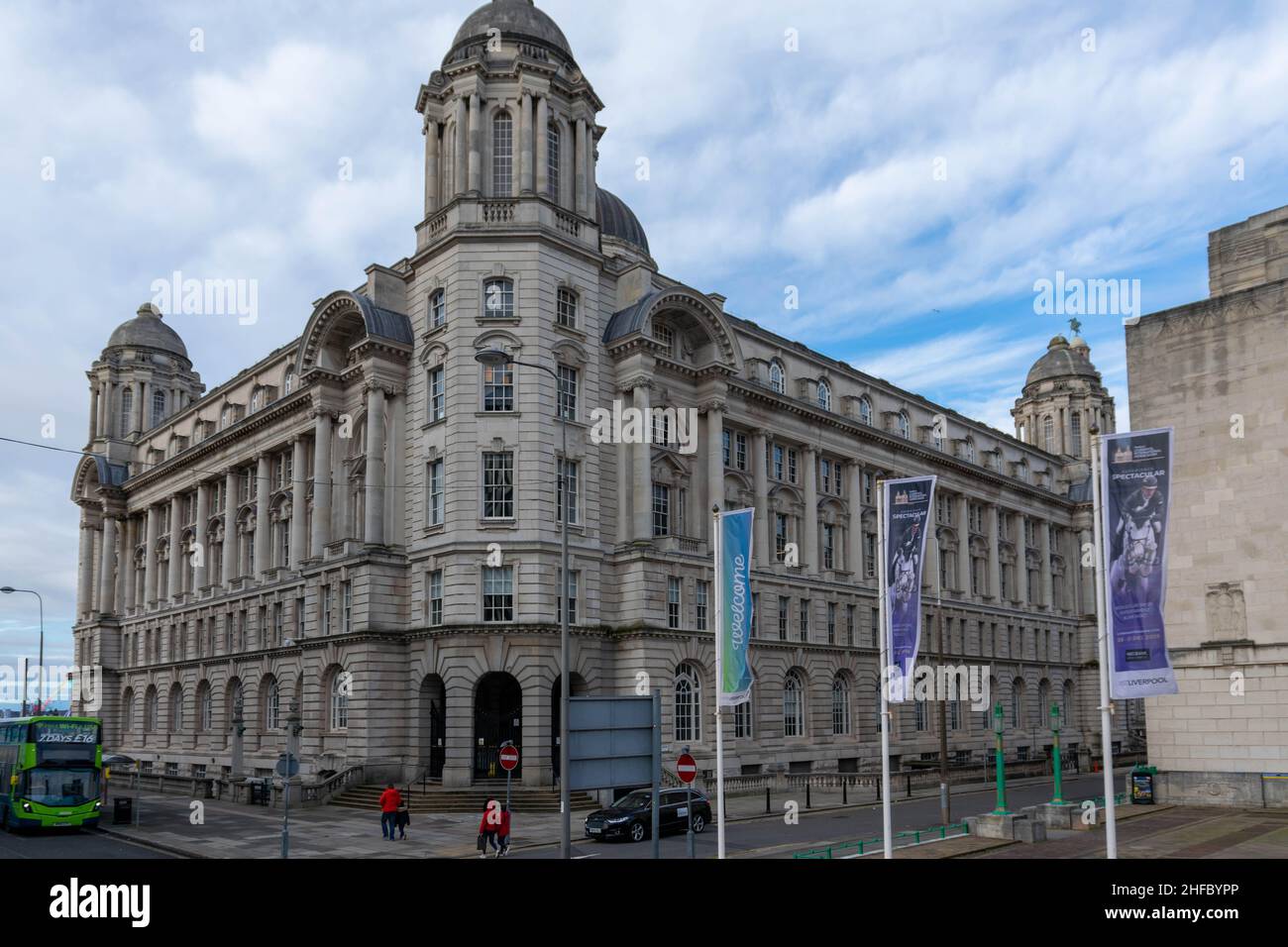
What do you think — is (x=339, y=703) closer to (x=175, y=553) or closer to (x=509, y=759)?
(x=509, y=759)

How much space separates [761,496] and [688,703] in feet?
41.5

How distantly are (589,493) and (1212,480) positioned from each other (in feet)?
80.8

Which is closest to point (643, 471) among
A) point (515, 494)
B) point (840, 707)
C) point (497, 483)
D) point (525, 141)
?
point (515, 494)

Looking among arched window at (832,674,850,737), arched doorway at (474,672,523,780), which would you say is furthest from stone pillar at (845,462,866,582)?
arched doorway at (474,672,523,780)

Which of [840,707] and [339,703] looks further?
[840,707]

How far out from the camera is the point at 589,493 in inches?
1923

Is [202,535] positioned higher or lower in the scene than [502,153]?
lower

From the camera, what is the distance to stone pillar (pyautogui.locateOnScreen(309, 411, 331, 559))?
5475cm

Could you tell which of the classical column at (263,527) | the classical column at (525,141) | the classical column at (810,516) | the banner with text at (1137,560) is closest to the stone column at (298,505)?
the classical column at (263,527)

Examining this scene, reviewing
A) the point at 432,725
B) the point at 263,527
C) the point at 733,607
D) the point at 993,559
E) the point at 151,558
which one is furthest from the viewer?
the point at 993,559

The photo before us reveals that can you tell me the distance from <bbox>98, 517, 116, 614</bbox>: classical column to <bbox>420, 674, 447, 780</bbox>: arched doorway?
47.0 metres

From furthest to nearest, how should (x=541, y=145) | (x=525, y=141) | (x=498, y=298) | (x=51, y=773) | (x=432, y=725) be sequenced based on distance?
1. (x=541, y=145)
2. (x=525, y=141)
3. (x=432, y=725)
4. (x=498, y=298)
5. (x=51, y=773)

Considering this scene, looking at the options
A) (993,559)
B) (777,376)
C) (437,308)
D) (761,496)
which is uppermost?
(437,308)

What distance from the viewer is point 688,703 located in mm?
50719
